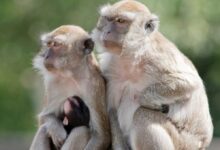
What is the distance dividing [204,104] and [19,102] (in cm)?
1879

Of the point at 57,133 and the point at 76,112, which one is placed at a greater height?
the point at 76,112

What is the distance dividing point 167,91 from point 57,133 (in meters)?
1.27

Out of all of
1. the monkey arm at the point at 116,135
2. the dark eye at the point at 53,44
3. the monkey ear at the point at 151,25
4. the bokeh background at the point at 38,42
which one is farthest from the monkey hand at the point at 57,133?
the bokeh background at the point at 38,42

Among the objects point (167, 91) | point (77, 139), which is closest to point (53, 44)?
point (77, 139)

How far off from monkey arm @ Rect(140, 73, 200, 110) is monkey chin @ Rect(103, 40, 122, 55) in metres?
0.53

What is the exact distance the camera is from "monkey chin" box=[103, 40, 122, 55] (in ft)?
39.3

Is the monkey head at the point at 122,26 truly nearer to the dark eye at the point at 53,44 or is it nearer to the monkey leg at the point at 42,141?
the dark eye at the point at 53,44

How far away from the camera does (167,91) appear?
40.2ft

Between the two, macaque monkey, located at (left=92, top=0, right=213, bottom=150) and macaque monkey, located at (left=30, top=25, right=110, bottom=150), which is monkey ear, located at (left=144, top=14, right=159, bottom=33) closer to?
macaque monkey, located at (left=92, top=0, right=213, bottom=150)

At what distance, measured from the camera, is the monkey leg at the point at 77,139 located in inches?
477

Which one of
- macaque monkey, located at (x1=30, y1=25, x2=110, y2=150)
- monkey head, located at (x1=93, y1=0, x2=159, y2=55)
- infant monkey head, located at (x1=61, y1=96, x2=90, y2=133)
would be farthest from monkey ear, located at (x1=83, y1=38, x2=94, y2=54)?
infant monkey head, located at (x1=61, y1=96, x2=90, y2=133)

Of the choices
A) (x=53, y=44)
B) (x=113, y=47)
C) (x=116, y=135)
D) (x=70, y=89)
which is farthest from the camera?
(x=70, y=89)

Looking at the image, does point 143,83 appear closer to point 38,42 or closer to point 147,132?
point 147,132

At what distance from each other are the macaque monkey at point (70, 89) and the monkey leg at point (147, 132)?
302 millimetres
